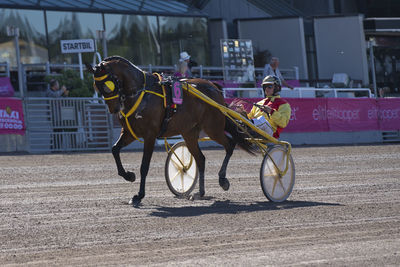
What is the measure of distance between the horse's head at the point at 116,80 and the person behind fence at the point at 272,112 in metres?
1.78

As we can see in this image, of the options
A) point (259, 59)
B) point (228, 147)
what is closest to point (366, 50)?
point (259, 59)

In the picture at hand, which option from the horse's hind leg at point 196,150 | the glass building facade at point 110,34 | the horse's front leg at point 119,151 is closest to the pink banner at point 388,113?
the glass building facade at point 110,34

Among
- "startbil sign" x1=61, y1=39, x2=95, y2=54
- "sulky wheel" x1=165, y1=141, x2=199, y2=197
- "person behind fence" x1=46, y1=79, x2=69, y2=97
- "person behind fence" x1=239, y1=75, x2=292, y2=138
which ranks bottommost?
"sulky wheel" x1=165, y1=141, x2=199, y2=197

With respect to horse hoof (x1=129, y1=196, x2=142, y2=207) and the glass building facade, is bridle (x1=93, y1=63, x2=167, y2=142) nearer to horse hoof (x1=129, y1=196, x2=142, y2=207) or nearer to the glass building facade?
horse hoof (x1=129, y1=196, x2=142, y2=207)

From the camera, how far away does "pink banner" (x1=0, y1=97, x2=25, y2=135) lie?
53.8ft

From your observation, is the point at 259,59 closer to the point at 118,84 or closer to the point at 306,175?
the point at 306,175

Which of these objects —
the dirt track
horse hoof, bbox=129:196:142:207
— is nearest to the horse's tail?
the dirt track

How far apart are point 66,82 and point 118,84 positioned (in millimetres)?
10261

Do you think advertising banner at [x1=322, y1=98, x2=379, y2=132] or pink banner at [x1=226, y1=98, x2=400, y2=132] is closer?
pink banner at [x1=226, y1=98, x2=400, y2=132]

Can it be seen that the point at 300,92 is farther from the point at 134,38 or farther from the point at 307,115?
the point at 134,38

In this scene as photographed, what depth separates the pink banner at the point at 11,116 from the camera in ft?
53.8

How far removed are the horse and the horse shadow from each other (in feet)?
1.78

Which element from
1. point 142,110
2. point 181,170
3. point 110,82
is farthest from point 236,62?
point 110,82

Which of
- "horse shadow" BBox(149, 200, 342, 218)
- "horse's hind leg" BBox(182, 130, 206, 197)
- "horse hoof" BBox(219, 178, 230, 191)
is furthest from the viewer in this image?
"horse hoof" BBox(219, 178, 230, 191)
